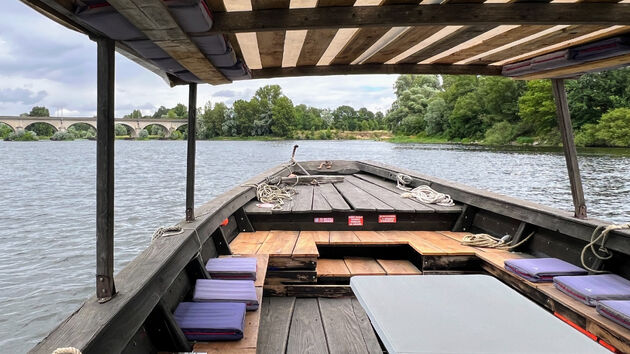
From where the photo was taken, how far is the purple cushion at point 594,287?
2.00 metres

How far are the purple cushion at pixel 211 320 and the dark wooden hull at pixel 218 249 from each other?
0.07 meters

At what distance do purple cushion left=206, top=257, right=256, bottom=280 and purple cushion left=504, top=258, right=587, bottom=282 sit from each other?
5.33ft

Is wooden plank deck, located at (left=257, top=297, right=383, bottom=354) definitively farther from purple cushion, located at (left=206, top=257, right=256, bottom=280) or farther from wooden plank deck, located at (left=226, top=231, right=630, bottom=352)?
purple cushion, located at (left=206, top=257, right=256, bottom=280)

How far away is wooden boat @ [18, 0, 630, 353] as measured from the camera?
1438mm

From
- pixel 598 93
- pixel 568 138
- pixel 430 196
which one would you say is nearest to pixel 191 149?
pixel 430 196

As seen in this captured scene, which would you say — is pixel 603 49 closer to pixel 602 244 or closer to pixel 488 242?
pixel 602 244

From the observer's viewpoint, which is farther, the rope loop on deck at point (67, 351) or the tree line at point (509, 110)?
the tree line at point (509, 110)

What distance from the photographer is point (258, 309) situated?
2.03 metres

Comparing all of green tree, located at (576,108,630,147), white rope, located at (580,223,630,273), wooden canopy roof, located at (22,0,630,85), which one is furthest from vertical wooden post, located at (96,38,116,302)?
green tree, located at (576,108,630,147)

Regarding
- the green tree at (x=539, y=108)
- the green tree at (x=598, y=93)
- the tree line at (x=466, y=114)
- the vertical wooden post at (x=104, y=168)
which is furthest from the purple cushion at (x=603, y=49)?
the green tree at (x=539, y=108)

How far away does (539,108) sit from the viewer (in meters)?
33.1

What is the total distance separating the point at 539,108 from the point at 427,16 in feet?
120

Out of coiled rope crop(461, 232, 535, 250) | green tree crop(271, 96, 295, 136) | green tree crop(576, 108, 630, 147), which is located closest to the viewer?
coiled rope crop(461, 232, 535, 250)

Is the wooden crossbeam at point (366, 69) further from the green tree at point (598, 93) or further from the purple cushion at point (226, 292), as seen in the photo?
the green tree at point (598, 93)
